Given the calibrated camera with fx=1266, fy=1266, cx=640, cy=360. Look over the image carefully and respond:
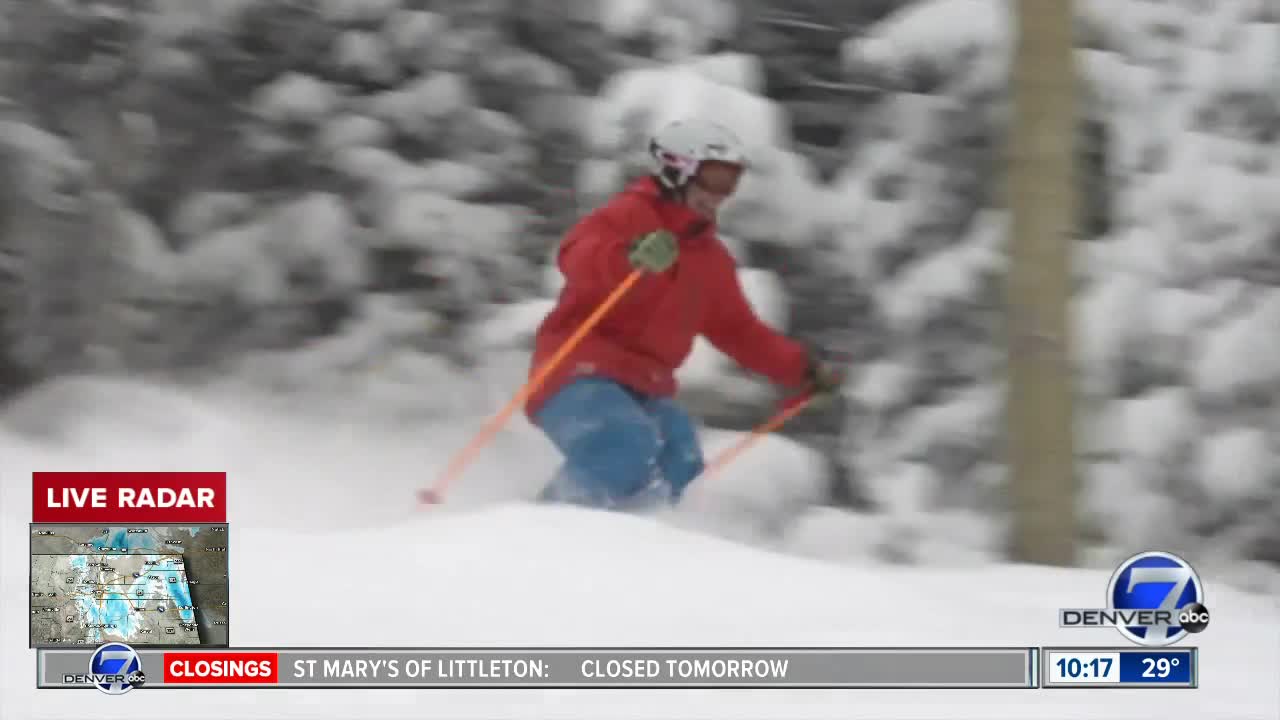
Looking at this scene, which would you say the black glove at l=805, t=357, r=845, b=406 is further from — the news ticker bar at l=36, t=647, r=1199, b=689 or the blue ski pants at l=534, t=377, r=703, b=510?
the news ticker bar at l=36, t=647, r=1199, b=689

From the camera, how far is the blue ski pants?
459 centimetres

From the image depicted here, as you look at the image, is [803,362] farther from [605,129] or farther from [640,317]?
[605,129]

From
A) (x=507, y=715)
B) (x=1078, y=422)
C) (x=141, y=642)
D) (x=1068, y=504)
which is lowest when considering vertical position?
(x=507, y=715)

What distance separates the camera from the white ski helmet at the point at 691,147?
14.6ft

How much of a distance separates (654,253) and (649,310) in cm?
34

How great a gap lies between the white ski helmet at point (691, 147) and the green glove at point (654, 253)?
24cm

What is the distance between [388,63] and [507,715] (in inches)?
164

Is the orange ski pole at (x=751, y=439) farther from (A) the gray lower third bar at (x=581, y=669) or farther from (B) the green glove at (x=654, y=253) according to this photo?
(A) the gray lower third bar at (x=581, y=669)

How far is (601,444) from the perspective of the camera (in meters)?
4.59

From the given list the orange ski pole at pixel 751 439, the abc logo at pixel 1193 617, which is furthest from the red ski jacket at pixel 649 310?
the abc logo at pixel 1193 617

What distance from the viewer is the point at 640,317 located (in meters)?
4.71

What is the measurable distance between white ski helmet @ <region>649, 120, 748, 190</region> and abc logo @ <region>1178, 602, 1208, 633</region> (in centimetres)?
214

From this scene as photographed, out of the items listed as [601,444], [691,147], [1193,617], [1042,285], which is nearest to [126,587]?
[601,444]

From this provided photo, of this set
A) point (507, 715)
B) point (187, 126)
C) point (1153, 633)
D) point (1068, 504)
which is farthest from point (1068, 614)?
point (187, 126)
